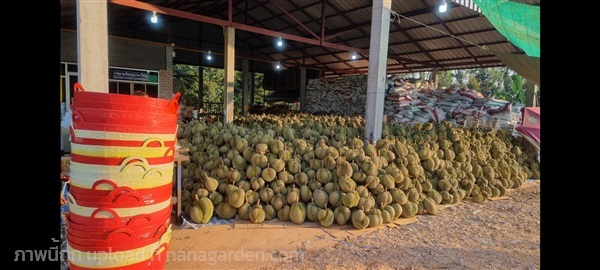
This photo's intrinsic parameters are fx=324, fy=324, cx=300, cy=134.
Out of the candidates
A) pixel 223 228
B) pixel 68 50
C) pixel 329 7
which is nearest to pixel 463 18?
pixel 329 7

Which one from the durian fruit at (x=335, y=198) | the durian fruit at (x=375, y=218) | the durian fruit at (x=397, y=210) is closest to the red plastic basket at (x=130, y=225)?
the durian fruit at (x=335, y=198)

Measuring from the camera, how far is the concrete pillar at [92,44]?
3676 mm

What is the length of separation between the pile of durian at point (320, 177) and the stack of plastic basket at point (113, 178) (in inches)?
77.0

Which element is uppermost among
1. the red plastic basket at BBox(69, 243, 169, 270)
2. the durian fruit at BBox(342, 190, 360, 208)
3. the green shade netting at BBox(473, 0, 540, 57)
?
the green shade netting at BBox(473, 0, 540, 57)

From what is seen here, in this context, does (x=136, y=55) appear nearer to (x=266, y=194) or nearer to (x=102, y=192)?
(x=266, y=194)

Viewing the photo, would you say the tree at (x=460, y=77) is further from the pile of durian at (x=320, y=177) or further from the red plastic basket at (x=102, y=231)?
the red plastic basket at (x=102, y=231)

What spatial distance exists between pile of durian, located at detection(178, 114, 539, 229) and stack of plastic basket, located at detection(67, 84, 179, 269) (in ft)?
6.42

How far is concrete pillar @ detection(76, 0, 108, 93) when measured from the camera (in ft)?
12.1

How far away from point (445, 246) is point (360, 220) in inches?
A: 37.2

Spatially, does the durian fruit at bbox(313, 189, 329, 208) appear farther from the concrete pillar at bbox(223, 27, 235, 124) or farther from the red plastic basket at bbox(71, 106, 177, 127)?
the concrete pillar at bbox(223, 27, 235, 124)

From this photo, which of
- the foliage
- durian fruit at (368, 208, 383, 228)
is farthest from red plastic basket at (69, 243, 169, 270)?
the foliage

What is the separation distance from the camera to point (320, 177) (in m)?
4.12

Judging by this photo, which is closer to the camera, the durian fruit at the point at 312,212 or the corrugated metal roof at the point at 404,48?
the durian fruit at the point at 312,212

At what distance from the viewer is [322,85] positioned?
17.8 meters
